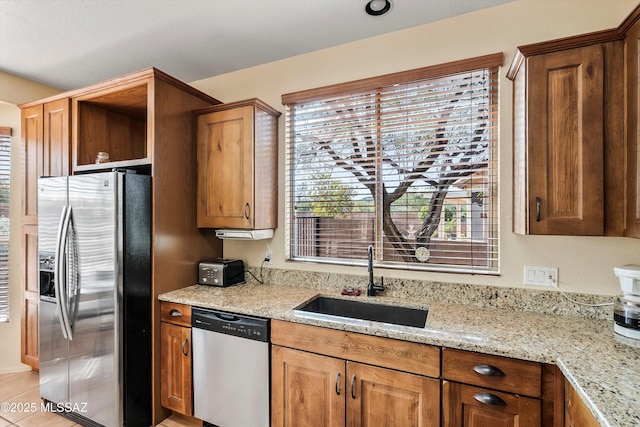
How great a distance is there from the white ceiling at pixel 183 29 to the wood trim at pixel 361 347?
188cm

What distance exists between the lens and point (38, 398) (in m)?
2.33

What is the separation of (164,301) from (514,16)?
2809mm

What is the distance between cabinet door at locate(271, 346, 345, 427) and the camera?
5.05ft

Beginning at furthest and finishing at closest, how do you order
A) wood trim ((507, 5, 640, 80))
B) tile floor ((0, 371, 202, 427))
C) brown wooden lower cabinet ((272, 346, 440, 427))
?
1. tile floor ((0, 371, 202, 427))
2. brown wooden lower cabinet ((272, 346, 440, 427))
3. wood trim ((507, 5, 640, 80))

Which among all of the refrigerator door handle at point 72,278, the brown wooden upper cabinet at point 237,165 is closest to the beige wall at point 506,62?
the brown wooden upper cabinet at point 237,165

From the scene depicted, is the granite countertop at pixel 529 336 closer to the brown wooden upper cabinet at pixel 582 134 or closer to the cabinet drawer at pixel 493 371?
the cabinet drawer at pixel 493 371

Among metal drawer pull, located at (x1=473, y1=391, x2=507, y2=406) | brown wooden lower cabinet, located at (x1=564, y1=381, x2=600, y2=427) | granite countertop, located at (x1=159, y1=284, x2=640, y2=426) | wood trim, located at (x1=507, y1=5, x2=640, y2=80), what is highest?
wood trim, located at (x1=507, y1=5, x2=640, y2=80)

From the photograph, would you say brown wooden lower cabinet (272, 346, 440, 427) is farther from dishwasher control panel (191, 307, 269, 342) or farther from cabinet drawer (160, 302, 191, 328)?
cabinet drawer (160, 302, 191, 328)

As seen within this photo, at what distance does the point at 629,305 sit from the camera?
132 cm

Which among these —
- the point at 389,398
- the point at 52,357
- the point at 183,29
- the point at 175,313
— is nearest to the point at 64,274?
the point at 52,357

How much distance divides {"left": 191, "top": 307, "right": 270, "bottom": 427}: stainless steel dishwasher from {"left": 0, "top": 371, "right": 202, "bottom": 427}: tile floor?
31cm

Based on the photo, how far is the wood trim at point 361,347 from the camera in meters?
1.37

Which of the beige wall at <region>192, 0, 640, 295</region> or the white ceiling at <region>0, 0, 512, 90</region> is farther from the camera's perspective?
the white ceiling at <region>0, 0, 512, 90</region>

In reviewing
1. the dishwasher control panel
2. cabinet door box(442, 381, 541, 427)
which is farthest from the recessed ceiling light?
cabinet door box(442, 381, 541, 427)
